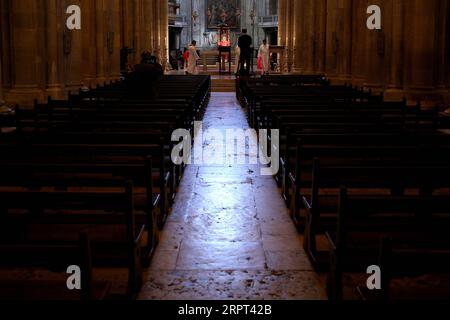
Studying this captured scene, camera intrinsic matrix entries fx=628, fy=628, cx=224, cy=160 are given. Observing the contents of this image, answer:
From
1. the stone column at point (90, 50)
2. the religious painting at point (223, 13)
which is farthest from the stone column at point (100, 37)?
the religious painting at point (223, 13)

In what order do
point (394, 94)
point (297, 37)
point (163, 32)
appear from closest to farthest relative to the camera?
point (394, 94) → point (297, 37) → point (163, 32)

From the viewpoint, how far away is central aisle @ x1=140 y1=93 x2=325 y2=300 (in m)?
4.42

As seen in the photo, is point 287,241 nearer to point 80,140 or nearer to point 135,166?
point 135,166

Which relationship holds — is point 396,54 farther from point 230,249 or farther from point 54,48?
point 230,249

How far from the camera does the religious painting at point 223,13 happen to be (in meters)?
48.2

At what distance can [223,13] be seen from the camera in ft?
158

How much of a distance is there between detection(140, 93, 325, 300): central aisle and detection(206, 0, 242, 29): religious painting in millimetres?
41217

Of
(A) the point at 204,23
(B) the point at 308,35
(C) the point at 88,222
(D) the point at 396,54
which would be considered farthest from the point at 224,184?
(A) the point at 204,23

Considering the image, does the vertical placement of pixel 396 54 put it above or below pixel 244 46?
below

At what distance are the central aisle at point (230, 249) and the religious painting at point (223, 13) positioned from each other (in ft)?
135

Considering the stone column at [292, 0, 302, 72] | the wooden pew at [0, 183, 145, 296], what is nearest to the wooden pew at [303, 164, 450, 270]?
the wooden pew at [0, 183, 145, 296]

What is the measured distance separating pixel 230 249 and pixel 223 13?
44.4 m

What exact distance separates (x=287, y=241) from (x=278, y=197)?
1.85 metres

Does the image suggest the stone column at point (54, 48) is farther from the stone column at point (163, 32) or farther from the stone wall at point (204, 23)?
the stone wall at point (204, 23)
